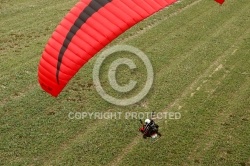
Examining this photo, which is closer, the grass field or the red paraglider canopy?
the red paraglider canopy

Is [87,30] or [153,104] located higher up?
Result: [87,30]

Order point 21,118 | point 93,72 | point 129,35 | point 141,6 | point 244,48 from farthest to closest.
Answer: point 129,35 < point 244,48 < point 93,72 < point 21,118 < point 141,6

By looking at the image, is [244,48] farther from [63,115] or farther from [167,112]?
[63,115]

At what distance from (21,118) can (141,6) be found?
24.3 ft

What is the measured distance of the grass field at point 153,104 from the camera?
12.7 metres

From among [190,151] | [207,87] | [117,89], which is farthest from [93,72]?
[190,151]

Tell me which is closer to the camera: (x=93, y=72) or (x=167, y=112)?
(x=167, y=112)

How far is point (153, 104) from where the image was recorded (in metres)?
15.2

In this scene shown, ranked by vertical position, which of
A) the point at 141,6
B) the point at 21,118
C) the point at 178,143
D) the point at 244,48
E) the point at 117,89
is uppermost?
the point at 141,6

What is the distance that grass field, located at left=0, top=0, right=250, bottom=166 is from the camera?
12.7 m

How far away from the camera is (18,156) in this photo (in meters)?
12.7

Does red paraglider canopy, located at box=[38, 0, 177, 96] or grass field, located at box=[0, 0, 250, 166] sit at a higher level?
red paraglider canopy, located at box=[38, 0, 177, 96]

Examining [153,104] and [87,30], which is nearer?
[87,30]

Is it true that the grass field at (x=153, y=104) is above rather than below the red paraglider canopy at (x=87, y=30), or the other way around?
below
